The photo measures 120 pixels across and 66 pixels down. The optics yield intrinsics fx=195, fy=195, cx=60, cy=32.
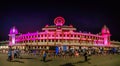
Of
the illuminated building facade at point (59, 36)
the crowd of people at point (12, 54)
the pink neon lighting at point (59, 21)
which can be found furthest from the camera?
the pink neon lighting at point (59, 21)

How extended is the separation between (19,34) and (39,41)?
16.7m

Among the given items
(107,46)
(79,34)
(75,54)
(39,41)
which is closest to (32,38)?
(39,41)

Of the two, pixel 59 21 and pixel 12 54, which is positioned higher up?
pixel 59 21

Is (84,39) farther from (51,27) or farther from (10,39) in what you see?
(10,39)

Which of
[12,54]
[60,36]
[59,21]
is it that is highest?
[59,21]

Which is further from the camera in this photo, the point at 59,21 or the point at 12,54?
the point at 59,21

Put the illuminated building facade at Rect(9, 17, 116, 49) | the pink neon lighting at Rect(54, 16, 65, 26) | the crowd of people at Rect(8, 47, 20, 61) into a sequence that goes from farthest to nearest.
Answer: the pink neon lighting at Rect(54, 16, 65, 26), the illuminated building facade at Rect(9, 17, 116, 49), the crowd of people at Rect(8, 47, 20, 61)

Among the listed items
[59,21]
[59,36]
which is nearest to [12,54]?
[59,36]

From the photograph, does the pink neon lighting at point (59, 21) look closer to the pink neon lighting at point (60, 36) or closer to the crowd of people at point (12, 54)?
the pink neon lighting at point (60, 36)

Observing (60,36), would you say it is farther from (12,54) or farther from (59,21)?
(12,54)

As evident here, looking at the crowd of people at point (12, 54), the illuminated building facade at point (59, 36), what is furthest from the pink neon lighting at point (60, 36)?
the crowd of people at point (12, 54)

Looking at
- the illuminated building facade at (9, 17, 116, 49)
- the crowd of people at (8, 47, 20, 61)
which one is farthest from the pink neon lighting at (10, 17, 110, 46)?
the crowd of people at (8, 47, 20, 61)

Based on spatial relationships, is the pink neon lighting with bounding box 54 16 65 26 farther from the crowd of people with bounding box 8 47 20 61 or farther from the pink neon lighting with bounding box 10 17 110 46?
the crowd of people with bounding box 8 47 20 61

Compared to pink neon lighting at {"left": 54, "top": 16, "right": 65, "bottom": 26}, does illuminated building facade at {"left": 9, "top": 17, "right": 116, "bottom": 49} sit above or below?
below
